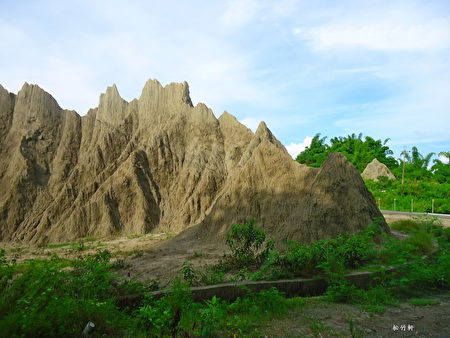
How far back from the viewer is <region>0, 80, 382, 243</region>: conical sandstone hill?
1898 centimetres

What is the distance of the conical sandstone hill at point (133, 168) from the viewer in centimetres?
1898

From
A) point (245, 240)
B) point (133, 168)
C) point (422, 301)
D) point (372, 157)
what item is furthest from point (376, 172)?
point (422, 301)

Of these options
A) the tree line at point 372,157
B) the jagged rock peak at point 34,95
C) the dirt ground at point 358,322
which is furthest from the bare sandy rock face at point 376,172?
the dirt ground at point 358,322

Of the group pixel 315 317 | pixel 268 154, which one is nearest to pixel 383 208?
pixel 268 154

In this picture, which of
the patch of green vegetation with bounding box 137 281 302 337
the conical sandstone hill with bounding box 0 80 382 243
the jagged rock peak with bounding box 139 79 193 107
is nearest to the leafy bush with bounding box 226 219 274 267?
the patch of green vegetation with bounding box 137 281 302 337

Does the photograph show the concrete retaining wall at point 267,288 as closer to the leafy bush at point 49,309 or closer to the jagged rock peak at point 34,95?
the leafy bush at point 49,309

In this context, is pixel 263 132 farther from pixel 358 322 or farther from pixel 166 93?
pixel 358 322

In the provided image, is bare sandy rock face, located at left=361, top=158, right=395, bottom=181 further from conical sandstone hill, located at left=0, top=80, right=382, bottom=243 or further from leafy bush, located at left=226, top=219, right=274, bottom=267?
leafy bush, located at left=226, top=219, right=274, bottom=267

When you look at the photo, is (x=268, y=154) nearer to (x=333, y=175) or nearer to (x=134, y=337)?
(x=333, y=175)

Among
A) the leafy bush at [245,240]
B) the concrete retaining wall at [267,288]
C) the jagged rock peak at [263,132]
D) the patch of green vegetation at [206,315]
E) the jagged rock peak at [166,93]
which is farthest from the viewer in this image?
the jagged rock peak at [166,93]

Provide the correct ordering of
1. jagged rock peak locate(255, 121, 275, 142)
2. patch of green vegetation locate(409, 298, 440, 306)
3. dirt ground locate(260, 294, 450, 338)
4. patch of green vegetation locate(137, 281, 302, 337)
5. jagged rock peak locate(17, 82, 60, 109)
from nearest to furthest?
patch of green vegetation locate(137, 281, 302, 337), dirt ground locate(260, 294, 450, 338), patch of green vegetation locate(409, 298, 440, 306), jagged rock peak locate(255, 121, 275, 142), jagged rock peak locate(17, 82, 60, 109)

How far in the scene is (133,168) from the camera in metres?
28.9

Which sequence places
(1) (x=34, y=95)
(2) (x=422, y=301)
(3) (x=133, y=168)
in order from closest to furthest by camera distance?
(2) (x=422, y=301) → (3) (x=133, y=168) → (1) (x=34, y=95)

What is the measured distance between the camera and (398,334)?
508 centimetres
